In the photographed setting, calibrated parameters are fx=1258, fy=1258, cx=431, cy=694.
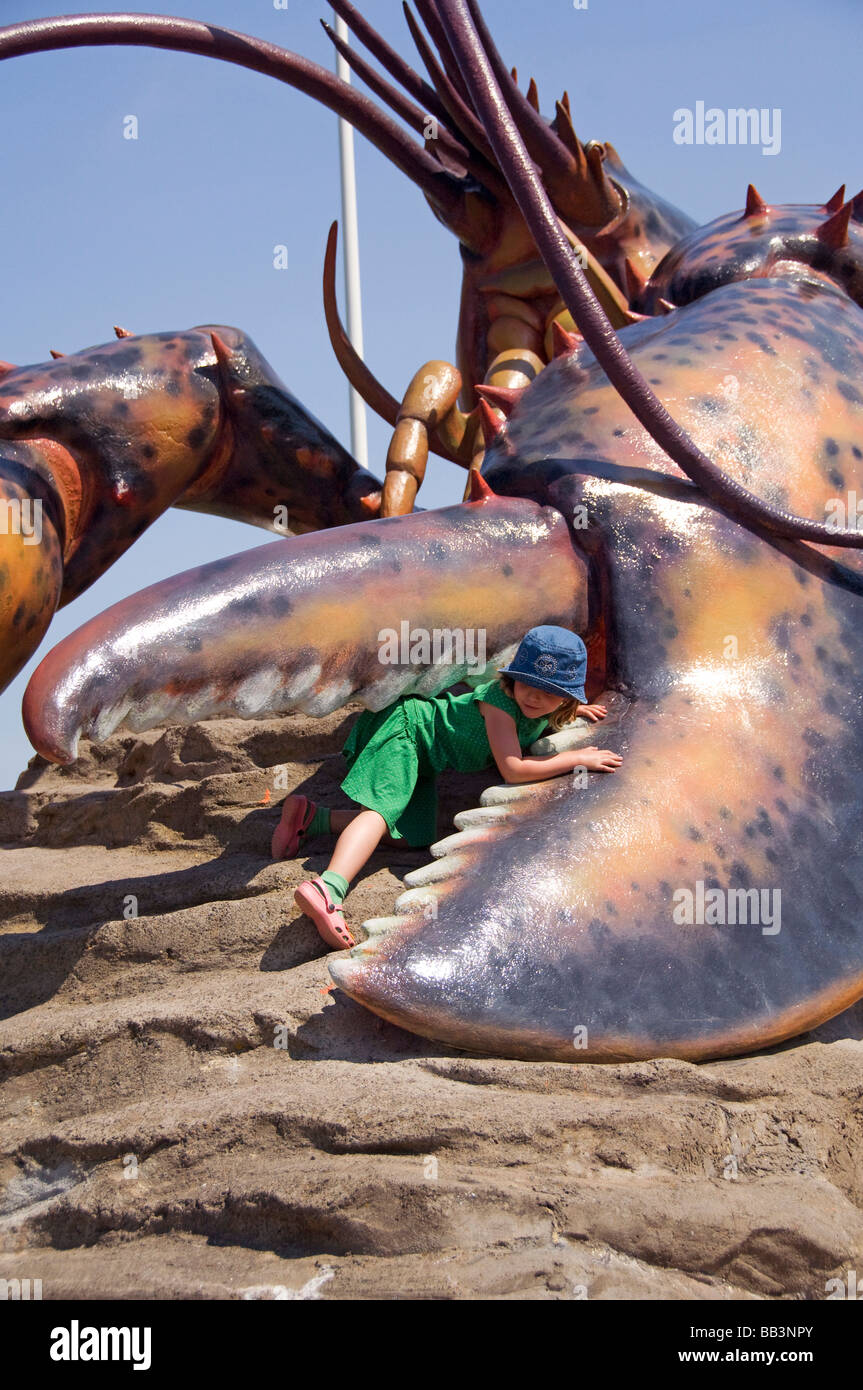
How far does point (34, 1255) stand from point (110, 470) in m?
2.04

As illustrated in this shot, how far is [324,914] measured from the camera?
235cm

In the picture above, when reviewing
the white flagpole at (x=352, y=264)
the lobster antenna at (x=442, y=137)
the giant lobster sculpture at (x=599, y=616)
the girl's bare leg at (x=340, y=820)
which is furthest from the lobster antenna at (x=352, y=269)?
the girl's bare leg at (x=340, y=820)

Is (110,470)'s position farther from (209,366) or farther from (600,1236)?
(600,1236)

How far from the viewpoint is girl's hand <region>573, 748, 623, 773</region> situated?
2225mm

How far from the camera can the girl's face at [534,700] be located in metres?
2.38

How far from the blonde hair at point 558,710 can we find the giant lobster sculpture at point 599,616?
10 cm

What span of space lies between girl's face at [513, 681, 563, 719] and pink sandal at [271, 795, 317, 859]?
2.04 feet

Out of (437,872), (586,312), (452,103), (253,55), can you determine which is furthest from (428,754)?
(452,103)

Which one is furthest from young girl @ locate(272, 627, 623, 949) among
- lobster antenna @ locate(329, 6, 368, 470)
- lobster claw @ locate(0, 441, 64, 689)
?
lobster antenna @ locate(329, 6, 368, 470)

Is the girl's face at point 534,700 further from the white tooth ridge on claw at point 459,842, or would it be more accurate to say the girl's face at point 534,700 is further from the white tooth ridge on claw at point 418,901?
the white tooth ridge on claw at point 418,901

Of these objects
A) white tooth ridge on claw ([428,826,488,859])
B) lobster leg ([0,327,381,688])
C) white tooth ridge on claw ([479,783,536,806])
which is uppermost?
lobster leg ([0,327,381,688])

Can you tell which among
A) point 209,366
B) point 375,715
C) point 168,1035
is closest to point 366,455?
point 209,366

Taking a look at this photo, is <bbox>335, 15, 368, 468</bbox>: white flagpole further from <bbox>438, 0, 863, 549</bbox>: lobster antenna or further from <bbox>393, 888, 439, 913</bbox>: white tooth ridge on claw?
<bbox>393, 888, 439, 913</bbox>: white tooth ridge on claw
